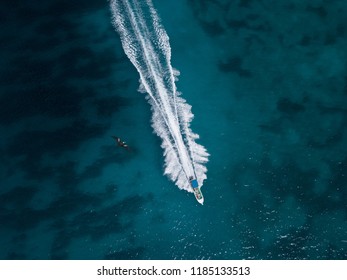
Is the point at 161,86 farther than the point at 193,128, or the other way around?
the point at 161,86

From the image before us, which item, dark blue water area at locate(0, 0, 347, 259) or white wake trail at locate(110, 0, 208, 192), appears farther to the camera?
white wake trail at locate(110, 0, 208, 192)

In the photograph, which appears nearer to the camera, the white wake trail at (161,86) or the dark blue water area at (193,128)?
the dark blue water area at (193,128)

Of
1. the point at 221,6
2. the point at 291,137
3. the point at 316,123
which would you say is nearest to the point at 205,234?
the point at 291,137

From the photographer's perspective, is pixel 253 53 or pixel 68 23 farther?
pixel 68 23

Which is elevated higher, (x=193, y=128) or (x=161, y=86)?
(x=161, y=86)

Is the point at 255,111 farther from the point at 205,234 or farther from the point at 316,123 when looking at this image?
the point at 205,234
